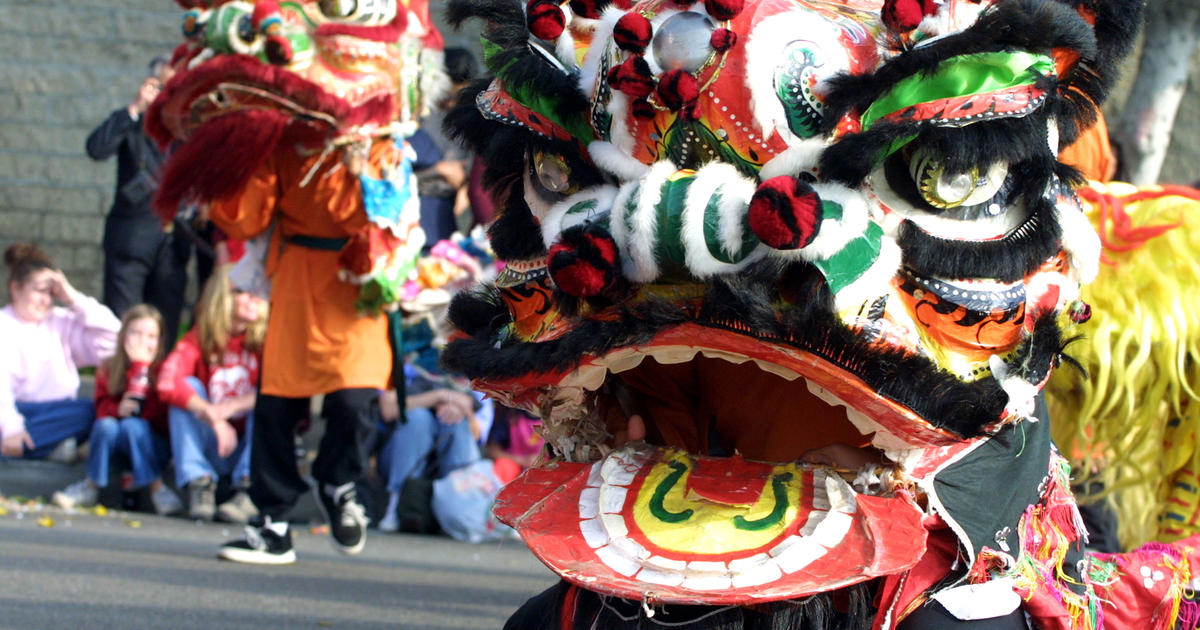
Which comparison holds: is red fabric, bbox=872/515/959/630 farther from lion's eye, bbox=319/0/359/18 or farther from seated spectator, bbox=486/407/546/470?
seated spectator, bbox=486/407/546/470

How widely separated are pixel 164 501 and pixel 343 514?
6.22ft

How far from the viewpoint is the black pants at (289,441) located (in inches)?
213

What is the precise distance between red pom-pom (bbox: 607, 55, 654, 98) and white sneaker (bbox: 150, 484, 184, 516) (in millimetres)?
5500

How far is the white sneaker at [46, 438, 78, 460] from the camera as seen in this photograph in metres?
7.28

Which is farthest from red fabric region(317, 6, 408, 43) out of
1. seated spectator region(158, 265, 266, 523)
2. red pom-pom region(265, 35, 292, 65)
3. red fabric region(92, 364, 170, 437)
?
red fabric region(92, 364, 170, 437)

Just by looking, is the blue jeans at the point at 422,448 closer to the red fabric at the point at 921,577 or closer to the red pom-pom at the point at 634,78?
the red fabric at the point at 921,577

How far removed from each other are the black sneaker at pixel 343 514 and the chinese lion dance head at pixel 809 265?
3323 mm

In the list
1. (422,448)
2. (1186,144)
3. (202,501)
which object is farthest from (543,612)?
(1186,144)

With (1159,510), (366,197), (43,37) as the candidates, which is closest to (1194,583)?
(1159,510)

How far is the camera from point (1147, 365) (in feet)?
11.2

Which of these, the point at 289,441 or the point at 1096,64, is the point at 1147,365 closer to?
the point at 1096,64

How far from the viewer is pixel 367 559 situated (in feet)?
19.6

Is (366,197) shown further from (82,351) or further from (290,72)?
(82,351)

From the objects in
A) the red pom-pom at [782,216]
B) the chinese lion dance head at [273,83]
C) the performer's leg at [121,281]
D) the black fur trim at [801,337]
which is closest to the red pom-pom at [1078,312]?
the black fur trim at [801,337]
